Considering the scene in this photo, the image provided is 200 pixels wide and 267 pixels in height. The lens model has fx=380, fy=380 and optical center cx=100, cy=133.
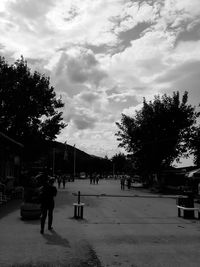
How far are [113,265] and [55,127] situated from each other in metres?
36.5

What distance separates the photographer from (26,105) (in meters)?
41.6

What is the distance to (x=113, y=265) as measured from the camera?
785 centimetres

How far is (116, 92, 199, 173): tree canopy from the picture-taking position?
49.4 metres

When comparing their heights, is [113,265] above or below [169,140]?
below

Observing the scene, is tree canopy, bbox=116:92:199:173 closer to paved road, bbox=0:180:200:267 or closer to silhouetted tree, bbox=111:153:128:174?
paved road, bbox=0:180:200:267

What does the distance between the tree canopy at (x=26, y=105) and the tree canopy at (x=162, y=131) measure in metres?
12.0

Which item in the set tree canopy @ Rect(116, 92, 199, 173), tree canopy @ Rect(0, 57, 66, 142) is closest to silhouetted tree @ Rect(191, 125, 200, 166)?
tree canopy @ Rect(116, 92, 199, 173)

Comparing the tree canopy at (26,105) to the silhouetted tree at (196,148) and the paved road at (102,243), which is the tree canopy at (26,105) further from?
the paved road at (102,243)

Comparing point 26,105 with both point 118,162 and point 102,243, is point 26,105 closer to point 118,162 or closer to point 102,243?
point 102,243

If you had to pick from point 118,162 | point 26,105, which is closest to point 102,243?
point 26,105

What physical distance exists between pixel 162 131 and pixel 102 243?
40509 mm

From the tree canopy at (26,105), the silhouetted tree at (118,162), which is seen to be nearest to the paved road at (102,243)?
the tree canopy at (26,105)

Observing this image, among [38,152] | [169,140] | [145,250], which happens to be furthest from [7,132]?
[145,250]

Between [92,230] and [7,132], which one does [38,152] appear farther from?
[92,230]
